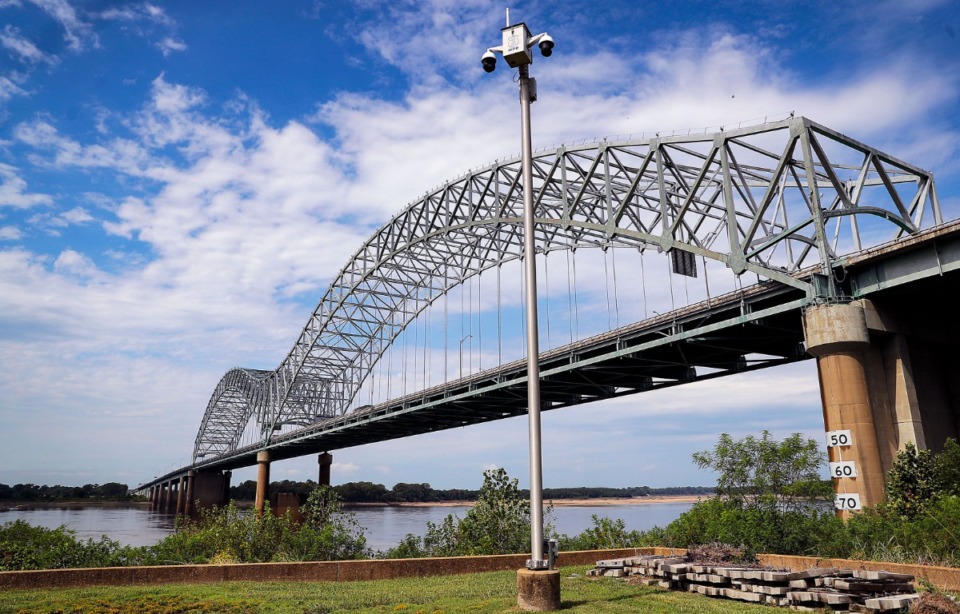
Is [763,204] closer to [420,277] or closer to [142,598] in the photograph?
[142,598]

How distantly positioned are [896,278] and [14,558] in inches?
1147

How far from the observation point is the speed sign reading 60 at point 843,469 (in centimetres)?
2208

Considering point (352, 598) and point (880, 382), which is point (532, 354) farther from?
point (880, 382)

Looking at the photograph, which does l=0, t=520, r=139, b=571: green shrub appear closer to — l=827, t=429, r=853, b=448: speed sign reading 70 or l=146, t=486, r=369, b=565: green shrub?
l=146, t=486, r=369, b=565: green shrub

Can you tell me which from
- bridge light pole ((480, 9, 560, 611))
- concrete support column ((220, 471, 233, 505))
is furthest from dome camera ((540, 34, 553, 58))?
concrete support column ((220, 471, 233, 505))

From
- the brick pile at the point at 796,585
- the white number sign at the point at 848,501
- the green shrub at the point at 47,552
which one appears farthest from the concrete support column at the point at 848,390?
the green shrub at the point at 47,552

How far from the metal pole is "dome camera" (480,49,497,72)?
0.73 meters

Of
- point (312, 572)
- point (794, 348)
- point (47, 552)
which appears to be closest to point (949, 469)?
point (794, 348)

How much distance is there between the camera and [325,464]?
95.0 metres

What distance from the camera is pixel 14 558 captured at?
19625 mm

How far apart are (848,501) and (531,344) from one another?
14465mm

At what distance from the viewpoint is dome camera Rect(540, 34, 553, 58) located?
14.4m

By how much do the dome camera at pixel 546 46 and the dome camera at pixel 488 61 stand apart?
1048 millimetres

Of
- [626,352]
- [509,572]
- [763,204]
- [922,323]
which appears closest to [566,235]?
[626,352]
